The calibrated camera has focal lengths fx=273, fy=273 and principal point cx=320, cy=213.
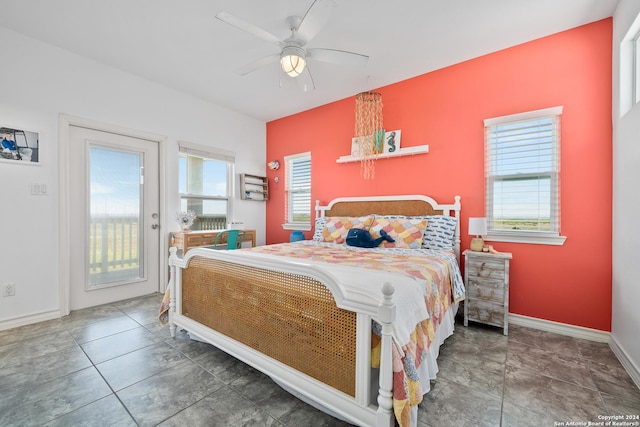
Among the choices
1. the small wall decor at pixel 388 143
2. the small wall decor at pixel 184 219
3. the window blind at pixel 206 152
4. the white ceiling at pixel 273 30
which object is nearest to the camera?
the white ceiling at pixel 273 30

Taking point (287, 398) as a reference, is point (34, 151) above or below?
above

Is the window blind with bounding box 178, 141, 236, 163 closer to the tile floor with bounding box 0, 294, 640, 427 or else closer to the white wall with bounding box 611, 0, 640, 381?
the tile floor with bounding box 0, 294, 640, 427

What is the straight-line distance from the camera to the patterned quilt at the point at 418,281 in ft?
3.85

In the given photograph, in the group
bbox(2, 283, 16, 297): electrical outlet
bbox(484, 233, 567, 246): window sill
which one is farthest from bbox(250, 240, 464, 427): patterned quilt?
bbox(2, 283, 16, 297): electrical outlet

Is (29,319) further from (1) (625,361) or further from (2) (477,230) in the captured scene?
(1) (625,361)

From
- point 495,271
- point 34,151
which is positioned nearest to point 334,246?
point 495,271

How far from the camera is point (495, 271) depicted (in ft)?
8.38

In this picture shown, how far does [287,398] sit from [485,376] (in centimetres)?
133

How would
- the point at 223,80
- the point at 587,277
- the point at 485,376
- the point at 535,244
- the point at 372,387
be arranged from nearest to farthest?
the point at 372,387 → the point at 485,376 → the point at 587,277 → the point at 535,244 → the point at 223,80

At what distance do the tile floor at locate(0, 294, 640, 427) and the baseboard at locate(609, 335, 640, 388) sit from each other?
0.03 metres

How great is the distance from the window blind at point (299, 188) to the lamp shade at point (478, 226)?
2.46m

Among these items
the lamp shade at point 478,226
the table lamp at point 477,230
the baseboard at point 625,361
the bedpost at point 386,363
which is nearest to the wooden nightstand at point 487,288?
the table lamp at point 477,230

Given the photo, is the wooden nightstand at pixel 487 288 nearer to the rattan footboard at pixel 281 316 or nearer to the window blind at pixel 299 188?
the rattan footboard at pixel 281 316

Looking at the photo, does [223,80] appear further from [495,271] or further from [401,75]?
[495,271]
